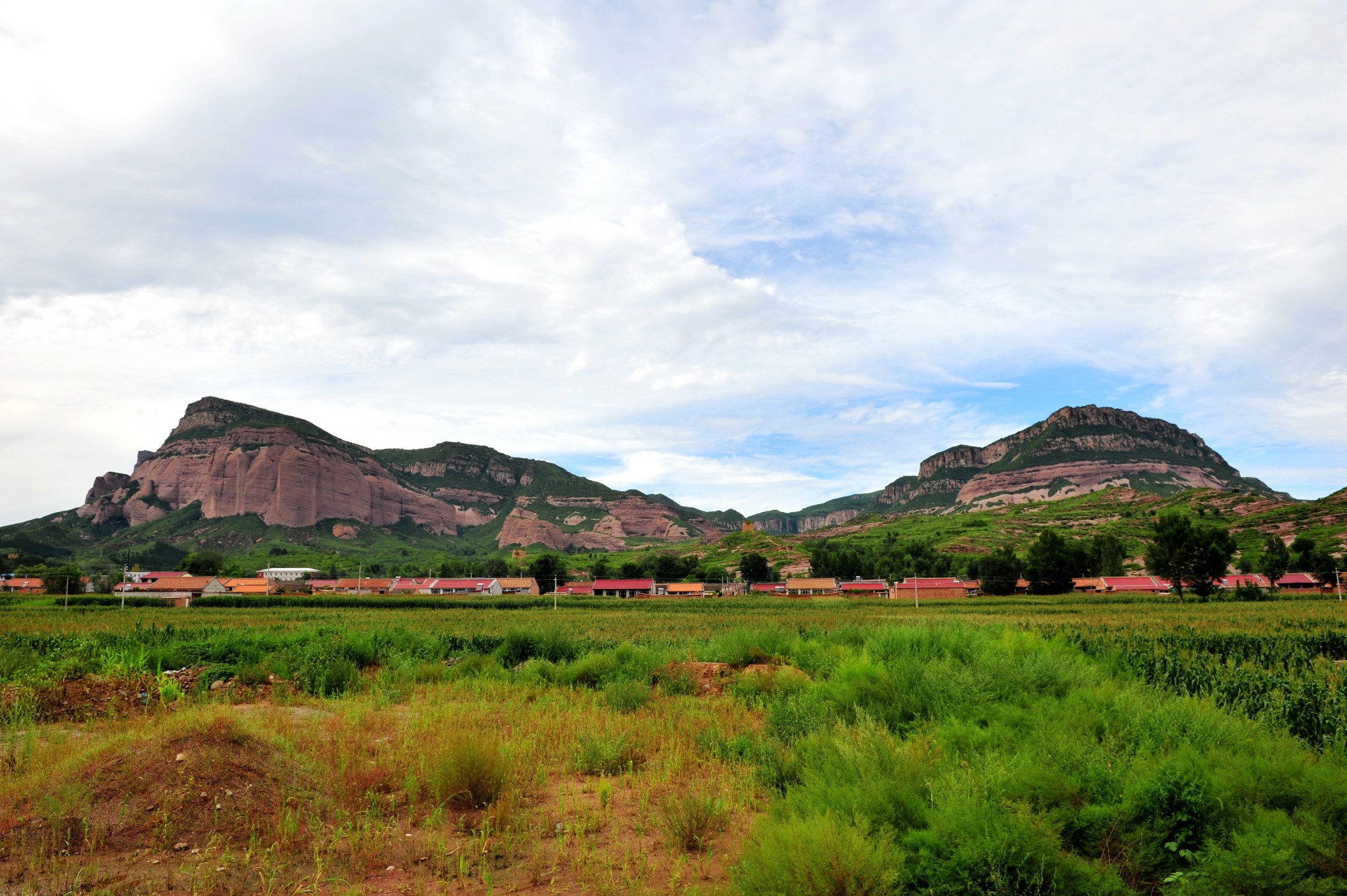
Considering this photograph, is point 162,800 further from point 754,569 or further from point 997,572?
point 754,569

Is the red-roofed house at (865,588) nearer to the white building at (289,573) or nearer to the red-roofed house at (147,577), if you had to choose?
the red-roofed house at (147,577)

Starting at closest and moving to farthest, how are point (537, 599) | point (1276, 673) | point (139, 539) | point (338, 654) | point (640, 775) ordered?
point (640, 775)
point (1276, 673)
point (338, 654)
point (537, 599)
point (139, 539)

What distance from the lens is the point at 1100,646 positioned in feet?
51.1

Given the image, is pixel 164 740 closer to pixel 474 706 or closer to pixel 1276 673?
pixel 474 706

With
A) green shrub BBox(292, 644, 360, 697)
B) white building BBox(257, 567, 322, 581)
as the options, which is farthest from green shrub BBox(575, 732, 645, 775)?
white building BBox(257, 567, 322, 581)

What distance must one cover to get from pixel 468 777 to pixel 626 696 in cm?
585

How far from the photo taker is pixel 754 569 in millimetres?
122812

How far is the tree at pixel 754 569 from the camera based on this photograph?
12229cm

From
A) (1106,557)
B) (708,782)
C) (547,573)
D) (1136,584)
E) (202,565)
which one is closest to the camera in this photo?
(708,782)

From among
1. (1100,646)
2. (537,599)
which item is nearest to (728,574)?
(537,599)

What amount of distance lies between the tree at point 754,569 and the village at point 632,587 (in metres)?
2.19

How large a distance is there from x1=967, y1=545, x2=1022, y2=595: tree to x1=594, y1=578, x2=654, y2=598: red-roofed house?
1990 inches

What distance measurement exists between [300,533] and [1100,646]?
21559 cm

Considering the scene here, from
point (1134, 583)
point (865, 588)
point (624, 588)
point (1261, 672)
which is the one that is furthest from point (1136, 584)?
point (1261, 672)
